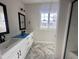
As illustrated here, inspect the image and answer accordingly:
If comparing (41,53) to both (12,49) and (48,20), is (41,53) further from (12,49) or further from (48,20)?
(48,20)

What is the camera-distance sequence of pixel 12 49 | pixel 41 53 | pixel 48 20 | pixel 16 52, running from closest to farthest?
pixel 12 49, pixel 16 52, pixel 41 53, pixel 48 20

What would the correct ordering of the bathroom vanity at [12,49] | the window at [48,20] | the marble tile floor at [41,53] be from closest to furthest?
the bathroom vanity at [12,49]
the marble tile floor at [41,53]
the window at [48,20]

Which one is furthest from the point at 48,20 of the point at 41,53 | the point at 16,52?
the point at 16,52

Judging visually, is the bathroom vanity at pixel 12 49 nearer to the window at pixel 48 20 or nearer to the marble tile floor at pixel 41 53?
the marble tile floor at pixel 41 53

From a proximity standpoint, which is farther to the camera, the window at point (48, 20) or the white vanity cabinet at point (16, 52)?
the window at point (48, 20)

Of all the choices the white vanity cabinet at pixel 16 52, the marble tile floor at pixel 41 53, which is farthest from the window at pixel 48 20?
the white vanity cabinet at pixel 16 52

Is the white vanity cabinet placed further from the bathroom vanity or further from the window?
the window

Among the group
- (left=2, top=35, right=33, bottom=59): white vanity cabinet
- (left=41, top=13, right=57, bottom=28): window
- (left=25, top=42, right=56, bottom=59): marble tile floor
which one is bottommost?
(left=25, top=42, right=56, bottom=59): marble tile floor

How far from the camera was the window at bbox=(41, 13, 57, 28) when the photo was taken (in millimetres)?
4344

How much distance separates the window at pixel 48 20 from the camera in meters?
4.34

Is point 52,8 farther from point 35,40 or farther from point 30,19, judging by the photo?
point 35,40

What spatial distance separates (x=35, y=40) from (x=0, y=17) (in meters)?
3.00

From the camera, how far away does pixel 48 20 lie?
4.40m

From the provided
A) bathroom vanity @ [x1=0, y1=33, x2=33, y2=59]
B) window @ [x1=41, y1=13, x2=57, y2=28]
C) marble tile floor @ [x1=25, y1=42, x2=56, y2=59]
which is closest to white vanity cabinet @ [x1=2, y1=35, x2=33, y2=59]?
bathroom vanity @ [x1=0, y1=33, x2=33, y2=59]
